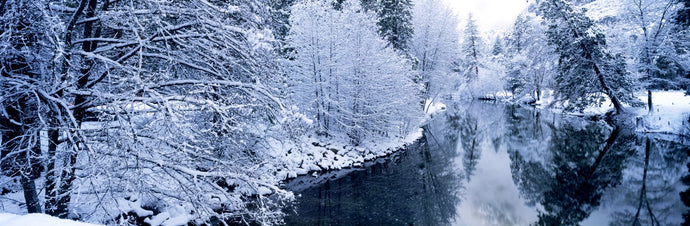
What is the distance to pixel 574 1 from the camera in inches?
1069

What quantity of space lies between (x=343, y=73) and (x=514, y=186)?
34.1 ft

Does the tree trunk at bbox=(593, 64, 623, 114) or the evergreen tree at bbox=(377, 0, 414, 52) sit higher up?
the evergreen tree at bbox=(377, 0, 414, 52)

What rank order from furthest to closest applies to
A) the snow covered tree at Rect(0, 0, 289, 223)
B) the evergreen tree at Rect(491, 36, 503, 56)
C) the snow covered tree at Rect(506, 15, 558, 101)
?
the evergreen tree at Rect(491, 36, 503, 56), the snow covered tree at Rect(506, 15, 558, 101), the snow covered tree at Rect(0, 0, 289, 223)

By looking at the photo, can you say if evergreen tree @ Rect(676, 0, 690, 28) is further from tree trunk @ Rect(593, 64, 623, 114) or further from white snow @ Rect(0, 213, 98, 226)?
white snow @ Rect(0, 213, 98, 226)

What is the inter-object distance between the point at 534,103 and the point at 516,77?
5117 millimetres

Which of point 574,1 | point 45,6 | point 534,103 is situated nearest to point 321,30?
point 45,6

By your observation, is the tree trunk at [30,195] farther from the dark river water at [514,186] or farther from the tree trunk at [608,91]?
the tree trunk at [608,91]

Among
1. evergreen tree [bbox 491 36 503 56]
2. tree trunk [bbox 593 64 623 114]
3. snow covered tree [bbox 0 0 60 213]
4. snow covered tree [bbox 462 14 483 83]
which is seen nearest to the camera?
snow covered tree [bbox 0 0 60 213]

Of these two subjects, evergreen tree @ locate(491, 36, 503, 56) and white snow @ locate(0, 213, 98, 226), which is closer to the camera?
A: white snow @ locate(0, 213, 98, 226)

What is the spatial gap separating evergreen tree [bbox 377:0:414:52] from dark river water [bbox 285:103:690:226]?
9616 millimetres

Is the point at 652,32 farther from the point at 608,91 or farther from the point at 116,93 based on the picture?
the point at 116,93

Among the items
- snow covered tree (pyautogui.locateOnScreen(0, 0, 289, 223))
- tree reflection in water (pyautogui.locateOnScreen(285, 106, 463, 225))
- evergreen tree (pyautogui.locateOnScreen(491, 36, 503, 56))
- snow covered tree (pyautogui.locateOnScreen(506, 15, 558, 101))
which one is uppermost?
evergreen tree (pyautogui.locateOnScreen(491, 36, 503, 56))

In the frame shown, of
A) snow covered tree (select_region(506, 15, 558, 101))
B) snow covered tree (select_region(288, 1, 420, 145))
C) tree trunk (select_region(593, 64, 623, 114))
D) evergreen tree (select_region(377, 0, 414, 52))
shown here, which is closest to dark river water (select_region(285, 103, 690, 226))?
snow covered tree (select_region(288, 1, 420, 145))

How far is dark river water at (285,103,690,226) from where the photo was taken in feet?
33.7
